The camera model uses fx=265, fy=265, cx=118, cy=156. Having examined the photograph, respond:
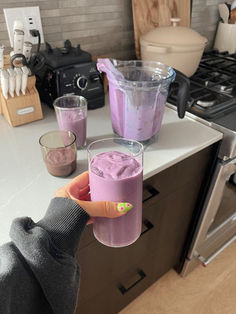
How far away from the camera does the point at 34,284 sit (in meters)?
0.46

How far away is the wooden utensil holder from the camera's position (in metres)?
0.83

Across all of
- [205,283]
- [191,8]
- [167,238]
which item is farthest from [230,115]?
[205,283]

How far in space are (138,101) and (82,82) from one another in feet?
0.94

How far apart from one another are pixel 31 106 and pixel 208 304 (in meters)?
1.21

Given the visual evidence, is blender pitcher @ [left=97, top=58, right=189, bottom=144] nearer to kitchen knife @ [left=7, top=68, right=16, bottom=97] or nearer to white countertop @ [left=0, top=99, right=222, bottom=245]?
white countertop @ [left=0, top=99, right=222, bottom=245]

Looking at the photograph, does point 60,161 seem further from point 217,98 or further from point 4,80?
point 217,98

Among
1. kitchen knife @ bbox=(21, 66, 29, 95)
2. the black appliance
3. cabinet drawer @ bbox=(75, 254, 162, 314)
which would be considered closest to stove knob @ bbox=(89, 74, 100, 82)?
the black appliance

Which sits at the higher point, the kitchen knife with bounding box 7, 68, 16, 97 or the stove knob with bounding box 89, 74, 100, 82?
the kitchen knife with bounding box 7, 68, 16, 97

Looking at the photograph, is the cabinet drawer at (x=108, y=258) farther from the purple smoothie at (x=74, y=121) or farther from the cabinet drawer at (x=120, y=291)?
the purple smoothie at (x=74, y=121)

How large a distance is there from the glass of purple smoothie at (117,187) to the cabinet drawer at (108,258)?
0.16 m

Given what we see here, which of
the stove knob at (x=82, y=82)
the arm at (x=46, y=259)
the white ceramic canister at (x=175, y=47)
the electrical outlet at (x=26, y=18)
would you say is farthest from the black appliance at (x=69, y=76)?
the arm at (x=46, y=259)

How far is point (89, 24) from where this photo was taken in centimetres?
110

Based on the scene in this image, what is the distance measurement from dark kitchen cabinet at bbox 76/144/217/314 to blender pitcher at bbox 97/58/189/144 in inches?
5.7

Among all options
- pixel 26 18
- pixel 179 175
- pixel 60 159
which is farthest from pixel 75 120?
pixel 26 18
